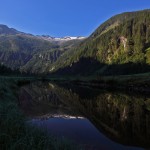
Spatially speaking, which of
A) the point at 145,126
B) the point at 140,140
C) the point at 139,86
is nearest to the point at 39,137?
the point at 140,140

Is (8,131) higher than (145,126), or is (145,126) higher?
(8,131)

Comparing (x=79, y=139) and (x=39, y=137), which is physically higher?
(x=39, y=137)

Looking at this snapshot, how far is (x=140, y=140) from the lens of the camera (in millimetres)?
22906

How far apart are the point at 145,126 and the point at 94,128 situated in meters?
5.27

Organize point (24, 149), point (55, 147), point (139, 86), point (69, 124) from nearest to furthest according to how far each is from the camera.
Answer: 1. point (24, 149)
2. point (55, 147)
3. point (69, 124)
4. point (139, 86)

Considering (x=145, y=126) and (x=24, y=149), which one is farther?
(x=145, y=126)

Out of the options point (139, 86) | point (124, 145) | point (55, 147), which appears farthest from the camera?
point (139, 86)

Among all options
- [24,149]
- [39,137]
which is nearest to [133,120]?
[39,137]

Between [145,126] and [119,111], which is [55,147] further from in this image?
[119,111]

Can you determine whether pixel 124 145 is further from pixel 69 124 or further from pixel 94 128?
pixel 69 124

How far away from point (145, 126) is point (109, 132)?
413 centimetres

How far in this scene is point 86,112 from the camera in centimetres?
3903

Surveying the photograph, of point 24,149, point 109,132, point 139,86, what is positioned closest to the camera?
point 24,149

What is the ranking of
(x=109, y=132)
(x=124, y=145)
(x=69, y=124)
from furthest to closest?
(x=69, y=124) < (x=109, y=132) < (x=124, y=145)
